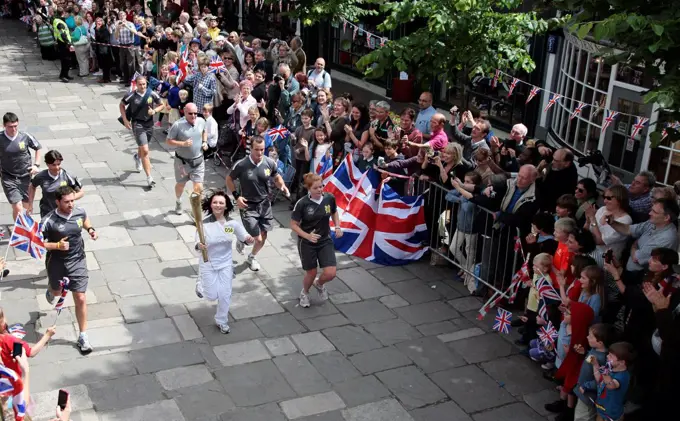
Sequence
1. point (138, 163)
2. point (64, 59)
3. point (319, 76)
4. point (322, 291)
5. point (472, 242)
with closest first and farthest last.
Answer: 1. point (322, 291)
2. point (472, 242)
3. point (138, 163)
4. point (319, 76)
5. point (64, 59)

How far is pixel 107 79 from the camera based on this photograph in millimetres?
20375

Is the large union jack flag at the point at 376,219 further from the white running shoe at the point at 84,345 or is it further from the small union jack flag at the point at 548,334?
the white running shoe at the point at 84,345

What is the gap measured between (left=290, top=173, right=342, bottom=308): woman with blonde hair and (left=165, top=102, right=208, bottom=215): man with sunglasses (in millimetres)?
2748

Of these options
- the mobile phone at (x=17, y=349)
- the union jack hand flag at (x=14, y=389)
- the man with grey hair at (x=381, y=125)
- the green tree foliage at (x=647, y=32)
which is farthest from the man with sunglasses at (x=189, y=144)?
the green tree foliage at (x=647, y=32)

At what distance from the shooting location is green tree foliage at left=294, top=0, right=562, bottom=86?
9.86 meters

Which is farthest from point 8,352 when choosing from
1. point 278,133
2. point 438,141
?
point 278,133

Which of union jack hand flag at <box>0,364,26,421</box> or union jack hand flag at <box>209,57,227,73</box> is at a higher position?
union jack hand flag at <box>209,57,227,73</box>

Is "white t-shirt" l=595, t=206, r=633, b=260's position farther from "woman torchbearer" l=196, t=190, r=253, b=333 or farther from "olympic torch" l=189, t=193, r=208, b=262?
"olympic torch" l=189, t=193, r=208, b=262

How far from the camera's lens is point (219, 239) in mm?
8062

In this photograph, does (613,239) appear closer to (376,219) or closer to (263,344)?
(376,219)

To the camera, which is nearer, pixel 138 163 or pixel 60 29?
pixel 138 163

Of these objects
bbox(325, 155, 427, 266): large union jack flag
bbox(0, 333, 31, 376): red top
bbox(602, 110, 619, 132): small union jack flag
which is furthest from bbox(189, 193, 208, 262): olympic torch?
bbox(602, 110, 619, 132): small union jack flag

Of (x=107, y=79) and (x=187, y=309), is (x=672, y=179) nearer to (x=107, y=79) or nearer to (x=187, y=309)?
(x=187, y=309)

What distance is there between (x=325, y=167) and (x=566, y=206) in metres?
4.42
